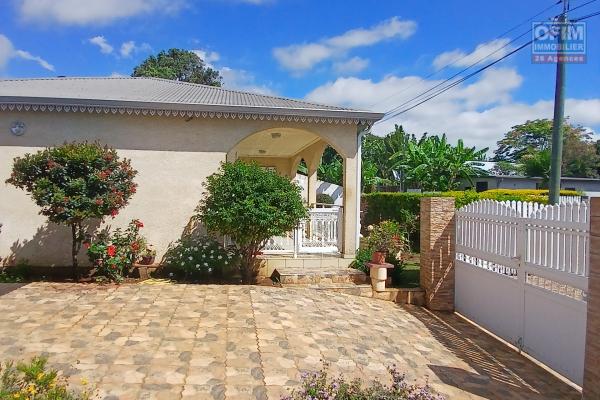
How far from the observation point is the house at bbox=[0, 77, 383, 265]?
969 centimetres

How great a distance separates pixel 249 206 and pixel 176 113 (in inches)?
119

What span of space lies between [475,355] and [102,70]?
21.1 metres

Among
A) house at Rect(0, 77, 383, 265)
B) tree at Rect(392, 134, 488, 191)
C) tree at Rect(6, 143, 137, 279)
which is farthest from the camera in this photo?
tree at Rect(392, 134, 488, 191)

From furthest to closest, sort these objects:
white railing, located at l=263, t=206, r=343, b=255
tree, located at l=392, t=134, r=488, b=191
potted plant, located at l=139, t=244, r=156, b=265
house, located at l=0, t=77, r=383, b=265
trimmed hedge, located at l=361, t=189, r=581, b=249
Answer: tree, located at l=392, t=134, r=488, b=191, trimmed hedge, located at l=361, t=189, r=581, b=249, white railing, located at l=263, t=206, r=343, b=255, potted plant, located at l=139, t=244, r=156, b=265, house, located at l=0, t=77, r=383, b=265

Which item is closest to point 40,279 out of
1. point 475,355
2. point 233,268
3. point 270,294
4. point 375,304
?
point 233,268

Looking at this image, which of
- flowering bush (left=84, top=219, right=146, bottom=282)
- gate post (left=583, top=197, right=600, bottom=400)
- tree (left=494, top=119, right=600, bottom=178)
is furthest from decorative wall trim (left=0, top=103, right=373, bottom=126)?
tree (left=494, top=119, right=600, bottom=178)

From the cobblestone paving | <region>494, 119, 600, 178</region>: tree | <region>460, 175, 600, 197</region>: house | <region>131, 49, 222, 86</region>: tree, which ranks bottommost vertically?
the cobblestone paving

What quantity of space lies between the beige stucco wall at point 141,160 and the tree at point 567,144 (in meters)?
38.8

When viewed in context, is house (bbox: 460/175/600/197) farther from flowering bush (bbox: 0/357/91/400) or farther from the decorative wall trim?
flowering bush (bbox: 0/357/91/400)

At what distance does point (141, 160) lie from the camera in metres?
10.1

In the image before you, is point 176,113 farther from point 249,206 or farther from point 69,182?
point 249,206

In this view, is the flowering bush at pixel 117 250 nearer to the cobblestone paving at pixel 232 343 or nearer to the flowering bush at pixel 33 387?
the cobblestone paving at pixel 232 343

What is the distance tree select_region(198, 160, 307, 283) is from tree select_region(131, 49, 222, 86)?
41.4 meters
